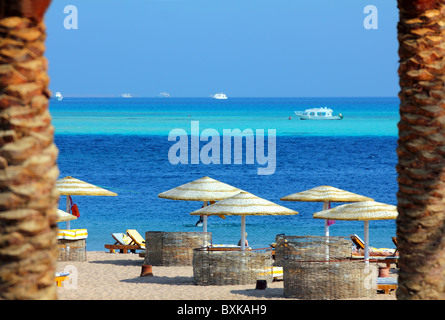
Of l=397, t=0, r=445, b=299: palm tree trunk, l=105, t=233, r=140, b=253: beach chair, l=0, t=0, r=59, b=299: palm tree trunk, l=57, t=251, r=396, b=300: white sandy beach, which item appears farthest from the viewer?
l=105, t=233, r=140, b=253: beach chair

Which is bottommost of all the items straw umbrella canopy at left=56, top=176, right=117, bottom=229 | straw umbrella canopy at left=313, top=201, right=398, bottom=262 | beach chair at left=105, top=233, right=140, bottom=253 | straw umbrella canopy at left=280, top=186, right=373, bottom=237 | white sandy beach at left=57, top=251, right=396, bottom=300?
white sandy beach at left=57, top=251, right=396, bottom=300

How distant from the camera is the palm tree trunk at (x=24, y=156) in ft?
15.2

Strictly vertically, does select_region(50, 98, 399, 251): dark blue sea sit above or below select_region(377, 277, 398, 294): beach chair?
above

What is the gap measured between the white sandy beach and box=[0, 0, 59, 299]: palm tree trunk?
8576 mm

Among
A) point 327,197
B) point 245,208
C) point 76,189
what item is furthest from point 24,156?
point 76,189

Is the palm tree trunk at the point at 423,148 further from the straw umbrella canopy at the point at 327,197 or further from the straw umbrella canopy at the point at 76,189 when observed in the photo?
the straw umbrella canopy at the point at 76,189

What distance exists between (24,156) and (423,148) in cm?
323

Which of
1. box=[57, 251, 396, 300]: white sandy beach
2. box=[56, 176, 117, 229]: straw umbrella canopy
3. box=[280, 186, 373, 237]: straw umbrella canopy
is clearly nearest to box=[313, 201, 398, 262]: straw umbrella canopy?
box=[57, 251, 396, 300]: white sandy beach

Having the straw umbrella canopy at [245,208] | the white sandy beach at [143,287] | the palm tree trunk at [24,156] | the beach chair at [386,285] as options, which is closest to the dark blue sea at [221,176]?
the white sandy beach at [143,287]

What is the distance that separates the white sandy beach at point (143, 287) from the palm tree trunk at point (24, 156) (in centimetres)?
858

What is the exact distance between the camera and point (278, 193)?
154ft

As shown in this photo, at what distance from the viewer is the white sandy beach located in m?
13.6

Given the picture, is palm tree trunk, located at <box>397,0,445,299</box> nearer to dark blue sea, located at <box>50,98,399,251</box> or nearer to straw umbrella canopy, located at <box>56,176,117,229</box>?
straw umbrella canopy, located at <box>56,176,117,229</box>
